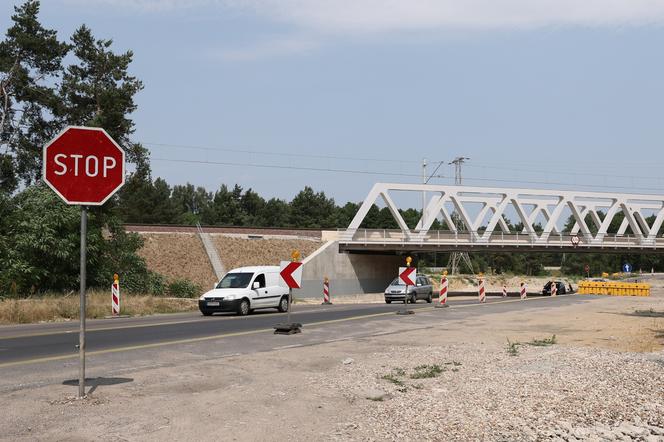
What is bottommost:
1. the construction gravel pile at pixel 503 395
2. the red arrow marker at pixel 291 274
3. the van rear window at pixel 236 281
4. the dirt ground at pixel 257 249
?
the construction gravel pile at pixel 503 395

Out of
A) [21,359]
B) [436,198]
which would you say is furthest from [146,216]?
[21,359]

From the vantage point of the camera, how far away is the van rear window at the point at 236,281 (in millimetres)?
27653

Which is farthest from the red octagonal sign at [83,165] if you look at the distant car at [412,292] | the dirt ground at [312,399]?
the distant car at [412,292]

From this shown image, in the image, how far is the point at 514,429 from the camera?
7.78 m

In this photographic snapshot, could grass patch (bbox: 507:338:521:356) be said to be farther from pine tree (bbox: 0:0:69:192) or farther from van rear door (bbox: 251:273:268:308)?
pine tree (bbox: 0:0:69:192)

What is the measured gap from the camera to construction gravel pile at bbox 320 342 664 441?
774 cm

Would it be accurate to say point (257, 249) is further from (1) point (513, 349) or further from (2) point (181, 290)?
(1) point (513, 349)

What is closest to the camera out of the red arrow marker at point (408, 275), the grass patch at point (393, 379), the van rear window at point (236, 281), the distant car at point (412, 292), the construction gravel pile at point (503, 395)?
the construction gravel pile at point (503, 395)

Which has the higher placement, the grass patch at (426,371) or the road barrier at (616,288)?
the grass patch at (426,371)

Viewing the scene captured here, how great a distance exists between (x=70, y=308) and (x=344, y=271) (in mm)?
34592

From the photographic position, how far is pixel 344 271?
58844mm

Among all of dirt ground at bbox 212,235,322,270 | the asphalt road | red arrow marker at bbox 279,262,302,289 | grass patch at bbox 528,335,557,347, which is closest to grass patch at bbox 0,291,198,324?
the asphalt road

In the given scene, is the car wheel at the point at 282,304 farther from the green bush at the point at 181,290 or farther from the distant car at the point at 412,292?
the green bush at the point at 181,290

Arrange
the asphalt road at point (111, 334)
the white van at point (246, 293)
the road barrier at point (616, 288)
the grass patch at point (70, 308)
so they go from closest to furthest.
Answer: the asphalt road at point (111, 334), the grass patch at point (70, 308), the white van at point (246, 293), the road barrier at point (616, 288)
